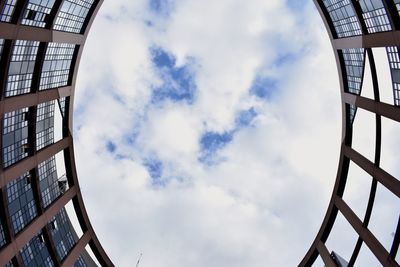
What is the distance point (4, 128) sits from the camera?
37.2 meters

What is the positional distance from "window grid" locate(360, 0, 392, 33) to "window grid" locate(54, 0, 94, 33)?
1252 inches

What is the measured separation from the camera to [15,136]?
39.4 m

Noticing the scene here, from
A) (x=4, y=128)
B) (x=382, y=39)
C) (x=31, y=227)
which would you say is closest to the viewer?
(x=382, y=39)

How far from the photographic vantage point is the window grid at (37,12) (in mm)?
36156

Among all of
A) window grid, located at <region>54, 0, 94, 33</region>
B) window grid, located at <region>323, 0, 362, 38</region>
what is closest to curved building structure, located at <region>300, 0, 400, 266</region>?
window grid, located at <region>323, 0, 362, 38</region>

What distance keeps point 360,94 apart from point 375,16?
9.94 m

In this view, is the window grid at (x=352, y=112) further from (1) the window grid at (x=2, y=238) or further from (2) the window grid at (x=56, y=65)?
(1) the window grid at (x=2, y=238)

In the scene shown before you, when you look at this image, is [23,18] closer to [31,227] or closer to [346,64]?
[31,227]

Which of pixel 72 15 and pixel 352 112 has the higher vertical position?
pixel 72 15

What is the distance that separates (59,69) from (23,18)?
11238 millimetres

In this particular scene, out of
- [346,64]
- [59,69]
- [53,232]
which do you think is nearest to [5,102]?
[59,69]

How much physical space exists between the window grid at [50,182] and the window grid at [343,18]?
3879cm

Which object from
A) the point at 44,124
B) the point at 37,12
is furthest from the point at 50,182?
the point at 37,12

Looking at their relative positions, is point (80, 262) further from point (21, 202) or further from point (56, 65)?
point (56, 65)
